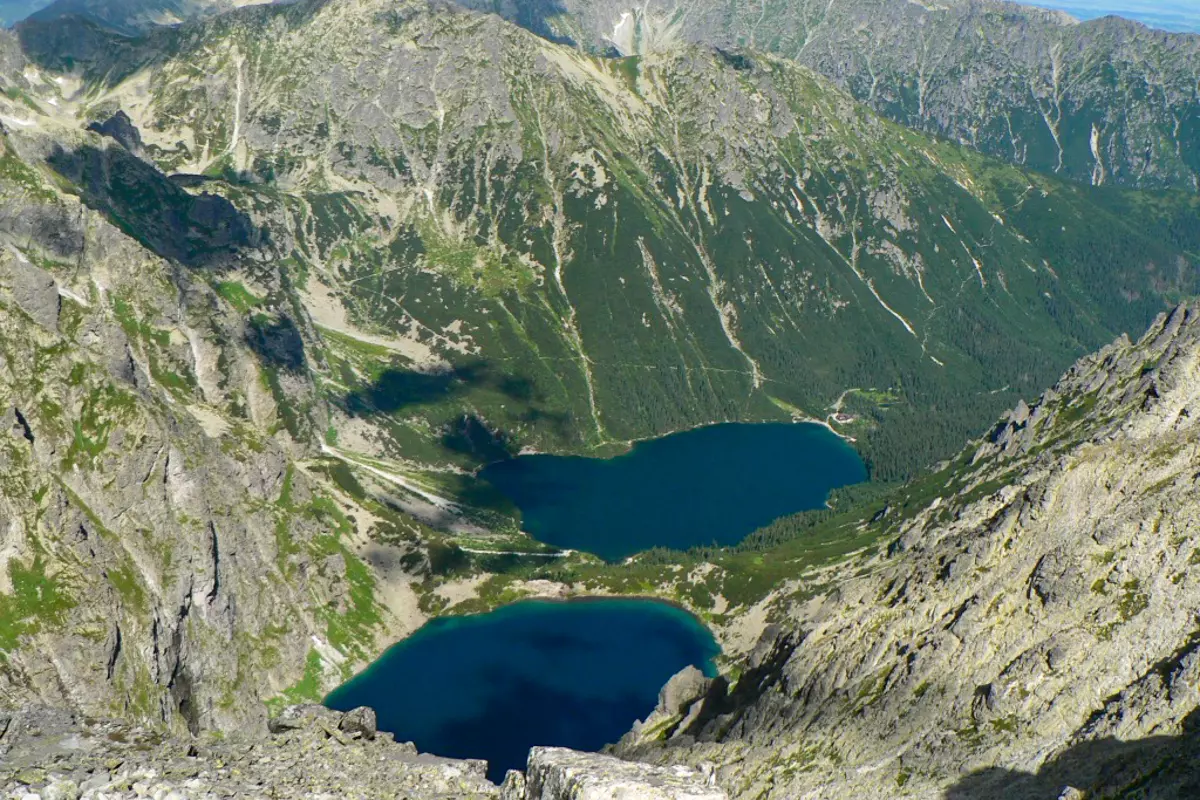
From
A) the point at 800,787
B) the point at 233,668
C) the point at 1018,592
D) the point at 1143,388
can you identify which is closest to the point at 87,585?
the point at 233,668

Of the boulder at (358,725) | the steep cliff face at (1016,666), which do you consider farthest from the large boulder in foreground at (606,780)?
the steep cliff face at (1016,666)

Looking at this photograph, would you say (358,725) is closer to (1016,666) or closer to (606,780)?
(606,780)

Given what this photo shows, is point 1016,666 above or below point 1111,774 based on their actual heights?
below

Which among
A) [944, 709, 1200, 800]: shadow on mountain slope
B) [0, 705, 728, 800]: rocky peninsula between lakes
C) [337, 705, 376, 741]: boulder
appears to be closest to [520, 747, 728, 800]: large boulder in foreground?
[0, 705, 728, 800]: rocky peninsula between lakes

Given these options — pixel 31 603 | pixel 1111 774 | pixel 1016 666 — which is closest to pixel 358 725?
pixel 1111 774

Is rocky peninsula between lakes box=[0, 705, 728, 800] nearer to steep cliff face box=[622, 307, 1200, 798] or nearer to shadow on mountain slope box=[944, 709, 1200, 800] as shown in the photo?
shadow on mountain slope box=[944, 709, 1200, 800]

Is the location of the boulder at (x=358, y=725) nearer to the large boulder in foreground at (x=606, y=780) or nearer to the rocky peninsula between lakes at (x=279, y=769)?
the rocky peninsula between lakes at (x=279, y=769)

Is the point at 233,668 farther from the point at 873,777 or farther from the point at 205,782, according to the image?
the point at 205,782
